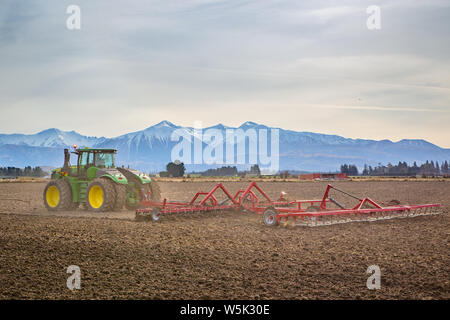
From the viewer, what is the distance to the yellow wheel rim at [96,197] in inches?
730

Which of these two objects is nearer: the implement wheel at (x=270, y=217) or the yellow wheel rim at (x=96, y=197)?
the implement wheel at (x=270, y=217)

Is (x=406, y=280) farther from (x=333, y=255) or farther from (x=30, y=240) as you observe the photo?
(x=30, y=240)

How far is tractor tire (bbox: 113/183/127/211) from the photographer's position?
18.1 metres

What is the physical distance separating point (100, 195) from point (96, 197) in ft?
0.72

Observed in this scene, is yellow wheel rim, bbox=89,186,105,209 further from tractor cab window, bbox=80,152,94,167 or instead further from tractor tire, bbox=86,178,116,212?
tractor cab window, bbox=80,152,94,167

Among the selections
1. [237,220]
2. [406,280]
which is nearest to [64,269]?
[406,280]

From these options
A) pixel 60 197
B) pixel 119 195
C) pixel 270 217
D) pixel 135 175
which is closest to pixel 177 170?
pixel 60 197

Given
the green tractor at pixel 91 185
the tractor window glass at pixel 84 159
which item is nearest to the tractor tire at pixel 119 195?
the green tractor at pixel 91 185

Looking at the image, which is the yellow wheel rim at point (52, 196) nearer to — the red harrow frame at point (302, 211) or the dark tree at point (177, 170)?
the red harrow frame at point (302, 211)

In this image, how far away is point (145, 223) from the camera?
606 inches

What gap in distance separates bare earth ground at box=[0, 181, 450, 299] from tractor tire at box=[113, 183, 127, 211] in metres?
2.35

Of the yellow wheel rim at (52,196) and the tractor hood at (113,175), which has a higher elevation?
the tractor hood at (113,175)

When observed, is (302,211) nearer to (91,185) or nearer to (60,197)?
(91,185)
